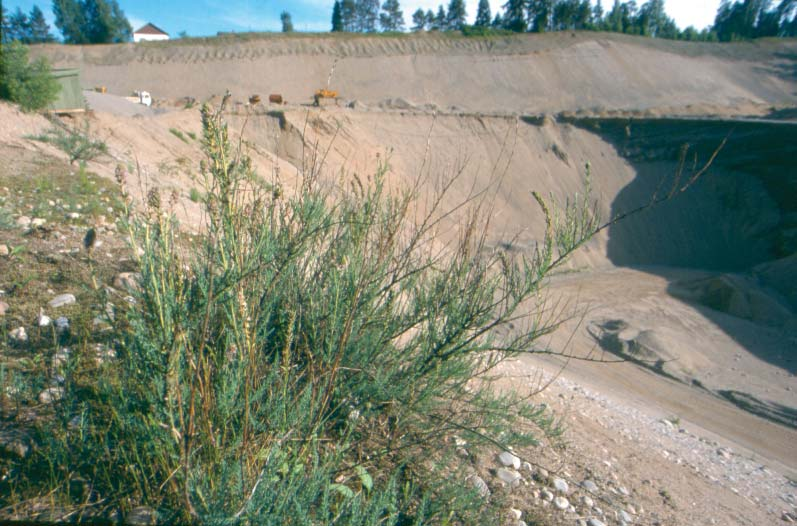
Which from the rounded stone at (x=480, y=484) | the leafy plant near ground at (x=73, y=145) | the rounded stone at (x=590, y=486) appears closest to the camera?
the rounded stone at (x=480, y=484)

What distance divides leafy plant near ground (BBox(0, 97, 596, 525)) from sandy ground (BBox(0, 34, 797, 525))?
0.49 m

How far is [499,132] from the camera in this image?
2409 cm

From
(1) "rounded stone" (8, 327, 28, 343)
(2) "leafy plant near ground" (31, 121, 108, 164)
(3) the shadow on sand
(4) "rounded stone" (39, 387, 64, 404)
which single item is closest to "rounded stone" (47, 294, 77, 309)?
(1) "rounded stone" (8, 327, 28, 343)

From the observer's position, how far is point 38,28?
150 ft

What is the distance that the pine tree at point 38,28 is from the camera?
148 ft

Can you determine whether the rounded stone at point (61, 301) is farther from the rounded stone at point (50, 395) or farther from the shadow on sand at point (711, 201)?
the shadow on sand at point (711, 201)

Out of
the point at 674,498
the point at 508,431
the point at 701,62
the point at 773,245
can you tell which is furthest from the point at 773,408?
the point at 701,62

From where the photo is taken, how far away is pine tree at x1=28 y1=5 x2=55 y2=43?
148ft

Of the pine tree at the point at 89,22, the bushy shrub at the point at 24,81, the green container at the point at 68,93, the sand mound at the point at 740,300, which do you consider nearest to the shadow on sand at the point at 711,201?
the sand mound at the point at 740,300

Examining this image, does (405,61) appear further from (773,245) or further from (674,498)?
(674,498)

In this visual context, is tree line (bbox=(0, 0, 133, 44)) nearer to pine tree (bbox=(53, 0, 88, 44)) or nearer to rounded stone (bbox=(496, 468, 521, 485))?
pine tree (bbox=(53, 0, 88, 44))

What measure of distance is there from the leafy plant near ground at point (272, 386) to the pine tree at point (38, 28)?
2234 inches

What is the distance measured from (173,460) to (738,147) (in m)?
26.4

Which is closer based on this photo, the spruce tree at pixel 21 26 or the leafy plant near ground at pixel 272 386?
the leafy plant near ground at pixel 272 386
